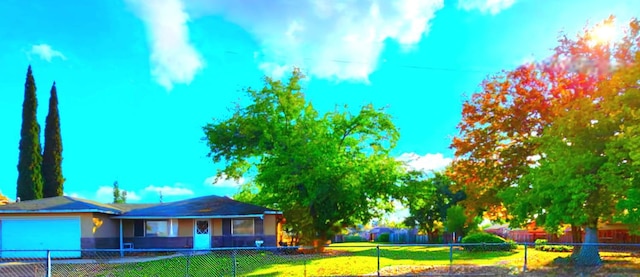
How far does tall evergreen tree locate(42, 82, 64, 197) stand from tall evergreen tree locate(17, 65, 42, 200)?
0.67 metres

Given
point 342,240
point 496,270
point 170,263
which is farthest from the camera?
point 342,240

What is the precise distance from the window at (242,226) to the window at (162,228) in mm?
3216

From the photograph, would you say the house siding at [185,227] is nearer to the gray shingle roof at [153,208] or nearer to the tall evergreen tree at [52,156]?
the gray shingle roof at [153,208]

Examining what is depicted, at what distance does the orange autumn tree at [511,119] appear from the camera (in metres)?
19.2

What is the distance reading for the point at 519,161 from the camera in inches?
835

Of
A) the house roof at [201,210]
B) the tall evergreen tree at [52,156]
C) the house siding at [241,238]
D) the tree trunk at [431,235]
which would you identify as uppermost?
the tall evergreen tree at [52,156]

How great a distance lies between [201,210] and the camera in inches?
1041

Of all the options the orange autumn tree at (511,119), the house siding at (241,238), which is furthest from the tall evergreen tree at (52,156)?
the orange autumn tree at (511,119)

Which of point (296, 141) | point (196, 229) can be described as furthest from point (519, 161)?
point (196, 229)

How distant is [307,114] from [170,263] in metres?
12.8

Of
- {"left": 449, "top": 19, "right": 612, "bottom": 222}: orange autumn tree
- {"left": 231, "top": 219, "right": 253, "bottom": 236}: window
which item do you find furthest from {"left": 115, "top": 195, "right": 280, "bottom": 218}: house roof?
{"left": 449, "top": 19, "right": 612, "bottom": 222}: orange autumn tree

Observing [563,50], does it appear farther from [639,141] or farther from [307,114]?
[307,114]

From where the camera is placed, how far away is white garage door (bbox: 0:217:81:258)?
2275 cm

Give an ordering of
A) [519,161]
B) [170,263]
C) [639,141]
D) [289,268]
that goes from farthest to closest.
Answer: [519,161] < [170,263] < [289,268] < [639,141]
